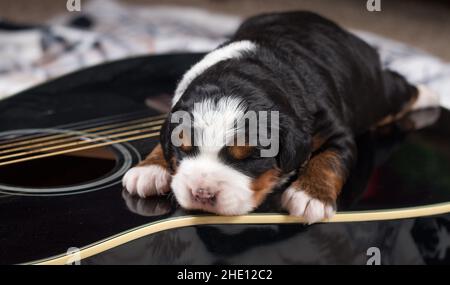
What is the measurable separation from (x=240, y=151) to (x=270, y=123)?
11 cm

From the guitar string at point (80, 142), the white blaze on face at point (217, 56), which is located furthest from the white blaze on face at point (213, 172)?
the guitar string at point (80, 142)

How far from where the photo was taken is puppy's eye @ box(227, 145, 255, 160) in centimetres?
158

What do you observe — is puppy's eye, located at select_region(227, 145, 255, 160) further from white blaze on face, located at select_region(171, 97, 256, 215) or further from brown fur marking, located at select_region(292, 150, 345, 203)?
brown fur marking, located at select_region(292, 150, 345, 203)

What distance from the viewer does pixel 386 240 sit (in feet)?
5.64

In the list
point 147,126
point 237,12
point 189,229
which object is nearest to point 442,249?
point 189,229

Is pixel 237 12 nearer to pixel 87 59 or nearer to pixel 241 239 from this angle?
pixel 87 59

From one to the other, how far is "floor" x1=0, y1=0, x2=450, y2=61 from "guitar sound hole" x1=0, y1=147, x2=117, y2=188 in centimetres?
322

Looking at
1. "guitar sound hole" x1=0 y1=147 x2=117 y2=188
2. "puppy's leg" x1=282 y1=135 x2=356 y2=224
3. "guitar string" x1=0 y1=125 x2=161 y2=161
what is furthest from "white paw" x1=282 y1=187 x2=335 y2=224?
"guitar string" x1=0 y1=125 x2=161 y2=161

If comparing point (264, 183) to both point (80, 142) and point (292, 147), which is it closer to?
point (292, 147)

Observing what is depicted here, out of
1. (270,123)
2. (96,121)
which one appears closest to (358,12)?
(96,121)

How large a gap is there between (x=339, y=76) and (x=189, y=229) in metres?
0.71

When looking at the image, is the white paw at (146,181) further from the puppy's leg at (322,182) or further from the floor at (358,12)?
the floor at (358,12)

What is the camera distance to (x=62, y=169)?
190 cm

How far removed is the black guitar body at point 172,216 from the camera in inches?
63.1
